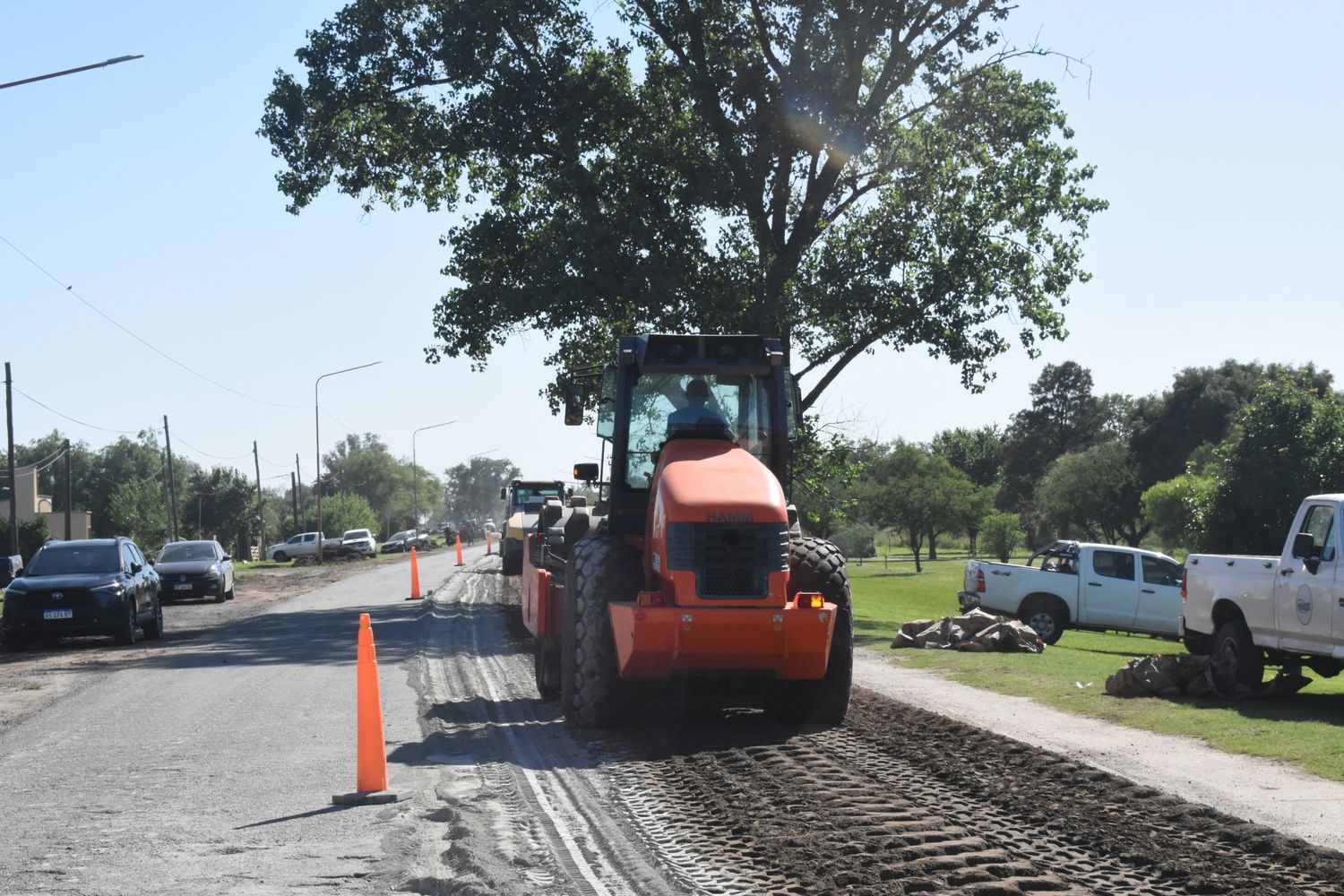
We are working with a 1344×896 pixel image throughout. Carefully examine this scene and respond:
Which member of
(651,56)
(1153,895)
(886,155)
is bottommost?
(1153,895)

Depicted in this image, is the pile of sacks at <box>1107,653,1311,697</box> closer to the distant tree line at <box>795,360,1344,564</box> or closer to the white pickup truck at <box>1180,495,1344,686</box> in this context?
the white pickup truck at <box>1180,495,1344,686</box>

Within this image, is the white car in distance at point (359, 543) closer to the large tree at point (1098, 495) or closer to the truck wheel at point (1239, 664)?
the large tree at point (1098, 495)

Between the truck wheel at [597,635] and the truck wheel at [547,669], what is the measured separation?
68.0 inches

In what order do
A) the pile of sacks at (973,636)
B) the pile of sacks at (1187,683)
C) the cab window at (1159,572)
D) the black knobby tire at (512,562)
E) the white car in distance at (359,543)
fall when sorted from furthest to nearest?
the white car in distance at (359,543) → the black knobby tire at (512,562) → the cab window at (1159,572) → the pile of sacks at (973,636) → the pile of sacks at (1187,683)

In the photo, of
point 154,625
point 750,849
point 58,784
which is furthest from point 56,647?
point 750,849

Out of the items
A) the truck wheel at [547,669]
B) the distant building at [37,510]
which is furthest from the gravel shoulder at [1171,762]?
the distant building at [37,510]

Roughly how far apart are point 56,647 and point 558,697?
11.8 metres

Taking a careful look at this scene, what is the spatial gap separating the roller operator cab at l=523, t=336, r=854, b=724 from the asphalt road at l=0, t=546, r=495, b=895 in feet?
6.10

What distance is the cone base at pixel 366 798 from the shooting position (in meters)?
8.75

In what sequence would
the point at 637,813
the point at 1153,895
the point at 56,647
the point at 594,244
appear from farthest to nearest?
the point at 594,244 < the point at 56,647 < the point at 637,813 < the point at 1153,895

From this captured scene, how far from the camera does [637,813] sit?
8297mm

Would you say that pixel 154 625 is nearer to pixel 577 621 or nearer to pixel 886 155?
pixel 577 621

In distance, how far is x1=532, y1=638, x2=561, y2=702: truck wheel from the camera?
13.2 meters

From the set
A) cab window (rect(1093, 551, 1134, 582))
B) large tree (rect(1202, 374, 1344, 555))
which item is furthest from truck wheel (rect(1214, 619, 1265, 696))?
large tree (rect(1202, 374, 1344, 555))
